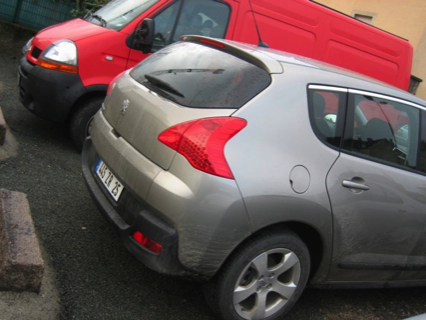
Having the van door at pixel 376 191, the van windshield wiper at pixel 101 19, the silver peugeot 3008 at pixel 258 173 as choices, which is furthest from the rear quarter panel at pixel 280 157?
the van windshield wiper at pixel 101 19

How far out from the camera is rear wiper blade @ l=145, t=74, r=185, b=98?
295cm

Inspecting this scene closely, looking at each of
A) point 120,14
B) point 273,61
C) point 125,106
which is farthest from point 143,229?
point 120,14

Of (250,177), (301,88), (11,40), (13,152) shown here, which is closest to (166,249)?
(250,177)

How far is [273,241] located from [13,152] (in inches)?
121

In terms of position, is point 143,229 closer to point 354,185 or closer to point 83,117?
point 354,185

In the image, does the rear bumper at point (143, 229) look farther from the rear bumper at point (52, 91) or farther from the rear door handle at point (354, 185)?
the rear bumper at point (52, 91)

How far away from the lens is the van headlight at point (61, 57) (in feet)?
15.8

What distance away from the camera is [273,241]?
2.80m

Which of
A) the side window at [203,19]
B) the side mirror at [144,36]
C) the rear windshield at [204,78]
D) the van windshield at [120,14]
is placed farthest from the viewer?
the side window at [203,19]

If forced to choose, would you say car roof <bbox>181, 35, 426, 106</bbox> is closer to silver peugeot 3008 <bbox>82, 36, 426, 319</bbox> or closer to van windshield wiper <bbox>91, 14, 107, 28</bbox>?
silver peugeot 3008 <bbox>82, 36, 426, 319</bbox>

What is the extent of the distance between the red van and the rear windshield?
1.68 meters

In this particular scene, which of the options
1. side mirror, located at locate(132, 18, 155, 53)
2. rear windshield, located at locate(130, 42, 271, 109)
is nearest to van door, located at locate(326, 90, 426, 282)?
rear windshield, located at locate(130, 42, 271, 109)

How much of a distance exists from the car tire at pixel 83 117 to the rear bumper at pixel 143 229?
206cm

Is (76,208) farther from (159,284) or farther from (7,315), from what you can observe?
(7,315)
